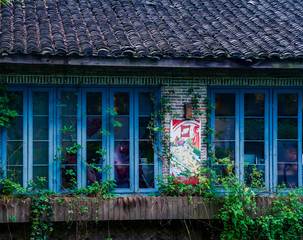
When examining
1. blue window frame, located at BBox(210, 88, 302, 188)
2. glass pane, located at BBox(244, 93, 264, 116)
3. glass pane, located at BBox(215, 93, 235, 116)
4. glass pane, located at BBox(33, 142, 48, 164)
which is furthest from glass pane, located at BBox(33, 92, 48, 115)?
glass pane, located at BBox(244, 93, 264, 116)

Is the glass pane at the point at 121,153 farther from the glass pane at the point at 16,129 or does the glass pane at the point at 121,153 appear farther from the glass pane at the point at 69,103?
the glass pane at the point at 16,129

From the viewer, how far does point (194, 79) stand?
714 centimetres

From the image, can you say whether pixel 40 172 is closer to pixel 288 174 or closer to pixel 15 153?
pixel 15 153

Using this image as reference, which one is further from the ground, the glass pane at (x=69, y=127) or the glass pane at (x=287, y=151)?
the glass pane at (x=69, y=127)

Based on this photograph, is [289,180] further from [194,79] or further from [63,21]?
[63,21]

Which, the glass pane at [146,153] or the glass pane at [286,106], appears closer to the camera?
the glass pane at [146,153]

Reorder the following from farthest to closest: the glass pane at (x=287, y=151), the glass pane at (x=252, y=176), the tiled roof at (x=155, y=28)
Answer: the glass pane at (x=287, y=151) → the glass pane at (x=252, y=176) → the tiled roof at (x=155, y=28)

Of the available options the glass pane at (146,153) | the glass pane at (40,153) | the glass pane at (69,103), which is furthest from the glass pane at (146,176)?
the glass pane at (40,153)

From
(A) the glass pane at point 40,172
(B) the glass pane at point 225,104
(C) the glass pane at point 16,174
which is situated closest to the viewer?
(C) the glass pane at point 16,174

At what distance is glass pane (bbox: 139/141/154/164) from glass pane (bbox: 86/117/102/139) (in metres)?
0.85

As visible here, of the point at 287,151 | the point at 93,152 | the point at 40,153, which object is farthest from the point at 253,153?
the point at 40,153

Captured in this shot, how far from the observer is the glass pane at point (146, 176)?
7.07 m

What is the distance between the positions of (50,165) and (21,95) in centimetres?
142

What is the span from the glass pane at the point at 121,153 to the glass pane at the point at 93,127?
41 cm
